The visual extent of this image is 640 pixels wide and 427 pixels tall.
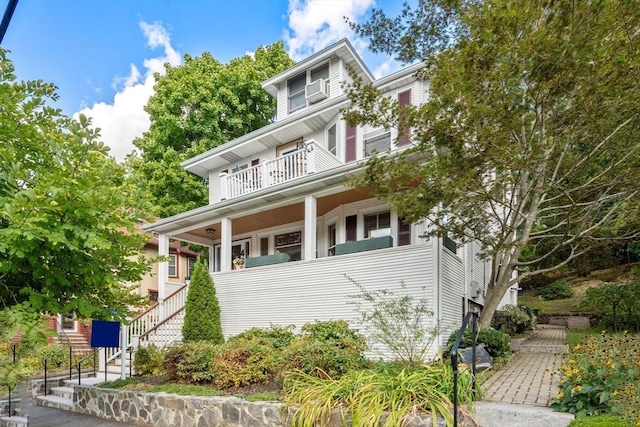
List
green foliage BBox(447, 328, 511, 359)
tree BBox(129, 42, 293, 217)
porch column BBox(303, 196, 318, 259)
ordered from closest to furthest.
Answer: green foliage BBox(447, 328, 511, 359)
porch column BBox(303, 196, 318, 259)
tree BBox(129, 42, 293, 217)

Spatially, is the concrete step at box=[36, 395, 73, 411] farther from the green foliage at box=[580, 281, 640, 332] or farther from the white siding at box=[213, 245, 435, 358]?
the green foliage at box=[580, 281, 640, 332]

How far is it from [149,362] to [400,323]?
5.77 meters

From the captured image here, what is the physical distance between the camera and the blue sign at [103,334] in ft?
29.8

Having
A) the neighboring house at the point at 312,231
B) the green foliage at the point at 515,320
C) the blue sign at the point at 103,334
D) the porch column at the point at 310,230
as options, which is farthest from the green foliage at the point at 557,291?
the blue sign at the point at 103,334

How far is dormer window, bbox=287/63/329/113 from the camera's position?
15920 mm

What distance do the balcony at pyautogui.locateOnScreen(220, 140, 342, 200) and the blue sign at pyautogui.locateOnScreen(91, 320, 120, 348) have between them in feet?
18.8

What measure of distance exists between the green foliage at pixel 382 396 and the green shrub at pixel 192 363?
2453 millimetres

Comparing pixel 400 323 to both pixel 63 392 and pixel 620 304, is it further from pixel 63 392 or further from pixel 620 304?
pixel 620 304

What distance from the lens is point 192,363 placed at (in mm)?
7938

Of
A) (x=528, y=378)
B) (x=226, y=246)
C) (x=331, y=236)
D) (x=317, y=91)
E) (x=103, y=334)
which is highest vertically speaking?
(x=317, y=91)

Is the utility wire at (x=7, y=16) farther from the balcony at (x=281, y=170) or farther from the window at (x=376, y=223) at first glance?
the window at (x=376, y=223)

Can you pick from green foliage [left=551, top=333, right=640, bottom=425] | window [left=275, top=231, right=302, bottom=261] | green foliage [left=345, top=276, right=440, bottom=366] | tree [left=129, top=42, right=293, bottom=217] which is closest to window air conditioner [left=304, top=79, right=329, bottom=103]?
window [left=275, top=231, right=302, bottom=261]

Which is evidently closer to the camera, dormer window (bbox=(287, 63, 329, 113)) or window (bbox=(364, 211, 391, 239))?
window (bbox=(364, 211, 391, 239))

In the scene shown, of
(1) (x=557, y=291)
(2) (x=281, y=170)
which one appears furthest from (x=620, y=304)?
(2) (x=281, y=170)
